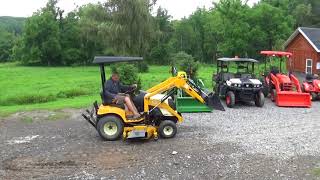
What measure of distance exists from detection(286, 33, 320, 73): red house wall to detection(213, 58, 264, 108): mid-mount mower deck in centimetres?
1577

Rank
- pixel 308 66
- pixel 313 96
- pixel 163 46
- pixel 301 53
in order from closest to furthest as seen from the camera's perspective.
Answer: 1. pixel 313 96
2. pixel 308 66
3. pixel 301 53
4. pixel 163 46

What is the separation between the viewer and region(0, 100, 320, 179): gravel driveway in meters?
8.59

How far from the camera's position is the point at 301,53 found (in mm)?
33750

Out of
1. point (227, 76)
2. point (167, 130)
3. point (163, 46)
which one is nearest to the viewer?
point (167, 130)

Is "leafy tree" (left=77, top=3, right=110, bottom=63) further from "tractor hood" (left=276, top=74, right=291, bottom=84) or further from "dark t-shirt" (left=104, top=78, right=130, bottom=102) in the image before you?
"dark t-shirt" (left=104, top=78, right=130, bottom=102)

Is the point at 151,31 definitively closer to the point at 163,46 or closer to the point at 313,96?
the point at 163,46

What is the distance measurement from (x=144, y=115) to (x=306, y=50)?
2480 cm

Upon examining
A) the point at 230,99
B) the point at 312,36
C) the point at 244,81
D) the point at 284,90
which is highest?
the point at 312,36

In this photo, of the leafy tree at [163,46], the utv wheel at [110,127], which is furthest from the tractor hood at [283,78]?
the leafy tree at [163,46]

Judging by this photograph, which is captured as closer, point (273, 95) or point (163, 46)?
point (273, 95)

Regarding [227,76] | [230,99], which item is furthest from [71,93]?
[230,99]

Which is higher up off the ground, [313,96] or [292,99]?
[292,99]

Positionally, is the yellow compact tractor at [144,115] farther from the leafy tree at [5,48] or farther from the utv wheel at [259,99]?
the leafy tree at [5,48]

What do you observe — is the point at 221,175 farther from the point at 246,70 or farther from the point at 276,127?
the point at 246,70
